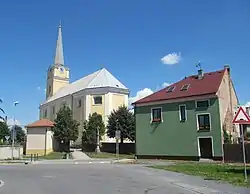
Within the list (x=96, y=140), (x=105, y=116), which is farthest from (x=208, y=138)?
(x=105, y=116)

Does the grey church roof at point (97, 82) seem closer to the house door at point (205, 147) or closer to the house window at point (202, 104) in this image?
the house window at point (202, 104)

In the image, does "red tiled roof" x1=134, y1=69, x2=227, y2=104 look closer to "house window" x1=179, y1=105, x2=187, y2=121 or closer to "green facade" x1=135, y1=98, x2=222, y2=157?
"green facade" x1=135, y1=98, x2=222, y2=157

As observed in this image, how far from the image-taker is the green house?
121 ft

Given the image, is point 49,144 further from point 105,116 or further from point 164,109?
point 164,109

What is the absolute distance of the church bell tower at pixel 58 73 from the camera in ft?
291

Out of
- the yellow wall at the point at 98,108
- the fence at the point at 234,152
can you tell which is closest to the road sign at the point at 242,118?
the fence at the point at 234,152

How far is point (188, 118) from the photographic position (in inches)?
1533

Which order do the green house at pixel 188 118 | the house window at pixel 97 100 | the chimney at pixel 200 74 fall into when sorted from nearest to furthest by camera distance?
the green house at pixel 188 118, the chimney at pixel 200 74, the house window at pixel 97 100

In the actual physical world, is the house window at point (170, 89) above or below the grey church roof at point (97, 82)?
below

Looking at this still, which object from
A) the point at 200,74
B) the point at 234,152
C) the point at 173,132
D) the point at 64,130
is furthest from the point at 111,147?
the point at 234,152

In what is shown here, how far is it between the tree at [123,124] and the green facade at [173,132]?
1166cm

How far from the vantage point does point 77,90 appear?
7550 cm

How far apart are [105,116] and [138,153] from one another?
82.0 feet

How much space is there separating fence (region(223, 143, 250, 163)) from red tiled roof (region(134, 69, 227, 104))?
20.7 feet
